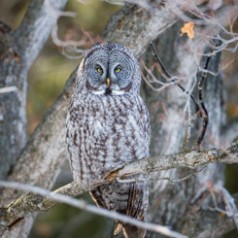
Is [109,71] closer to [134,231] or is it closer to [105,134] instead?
[105,134]

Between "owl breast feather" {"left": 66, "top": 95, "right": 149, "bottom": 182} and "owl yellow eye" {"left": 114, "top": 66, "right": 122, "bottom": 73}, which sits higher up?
"owl yellow eye" {"left": 114, "top": 66, "right": 122, "bottom": 73}

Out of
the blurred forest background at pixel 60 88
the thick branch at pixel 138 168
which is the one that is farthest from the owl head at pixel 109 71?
the blurred forest background at pixel 60 88

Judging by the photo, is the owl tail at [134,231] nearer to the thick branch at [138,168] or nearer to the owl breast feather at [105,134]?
the owl breast feather at [105,134]

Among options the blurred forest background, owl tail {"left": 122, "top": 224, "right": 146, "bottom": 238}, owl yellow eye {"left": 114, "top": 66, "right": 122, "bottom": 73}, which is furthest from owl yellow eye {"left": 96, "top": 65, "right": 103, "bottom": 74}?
the blurred forest background

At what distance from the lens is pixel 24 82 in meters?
7.05

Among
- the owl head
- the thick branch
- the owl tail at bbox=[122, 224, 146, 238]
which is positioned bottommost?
the owl tail at bbox=[122, 224, 146, 238]

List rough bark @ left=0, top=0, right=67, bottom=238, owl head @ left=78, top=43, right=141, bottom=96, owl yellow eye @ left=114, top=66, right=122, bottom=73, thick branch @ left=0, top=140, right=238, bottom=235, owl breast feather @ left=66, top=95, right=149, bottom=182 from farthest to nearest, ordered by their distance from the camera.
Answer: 1. rough bark @ left=0, top=0, right=67, bottom=238
2. owl yellow eye @ left=114, top=66, right=122, bottom=73
3. owl head @ left=78, top=43, right=141, bottom=96
4. owl breast feather @ left=66, top=95, right=149, bottom=182
5. thick branch @ left=0, top=140, right=238, bottom=235

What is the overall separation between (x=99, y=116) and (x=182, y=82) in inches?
70.7

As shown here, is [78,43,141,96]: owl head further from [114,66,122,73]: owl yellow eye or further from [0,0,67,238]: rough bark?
[0,0,67,238]: rough bark

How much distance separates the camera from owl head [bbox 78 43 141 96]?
5.68m

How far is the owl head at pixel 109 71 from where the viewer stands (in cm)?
568

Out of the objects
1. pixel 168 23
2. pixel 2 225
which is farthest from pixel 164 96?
pixel 2 225

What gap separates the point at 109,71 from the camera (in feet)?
18.9

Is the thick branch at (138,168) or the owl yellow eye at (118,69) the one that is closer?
the thick branch at (138,168)
